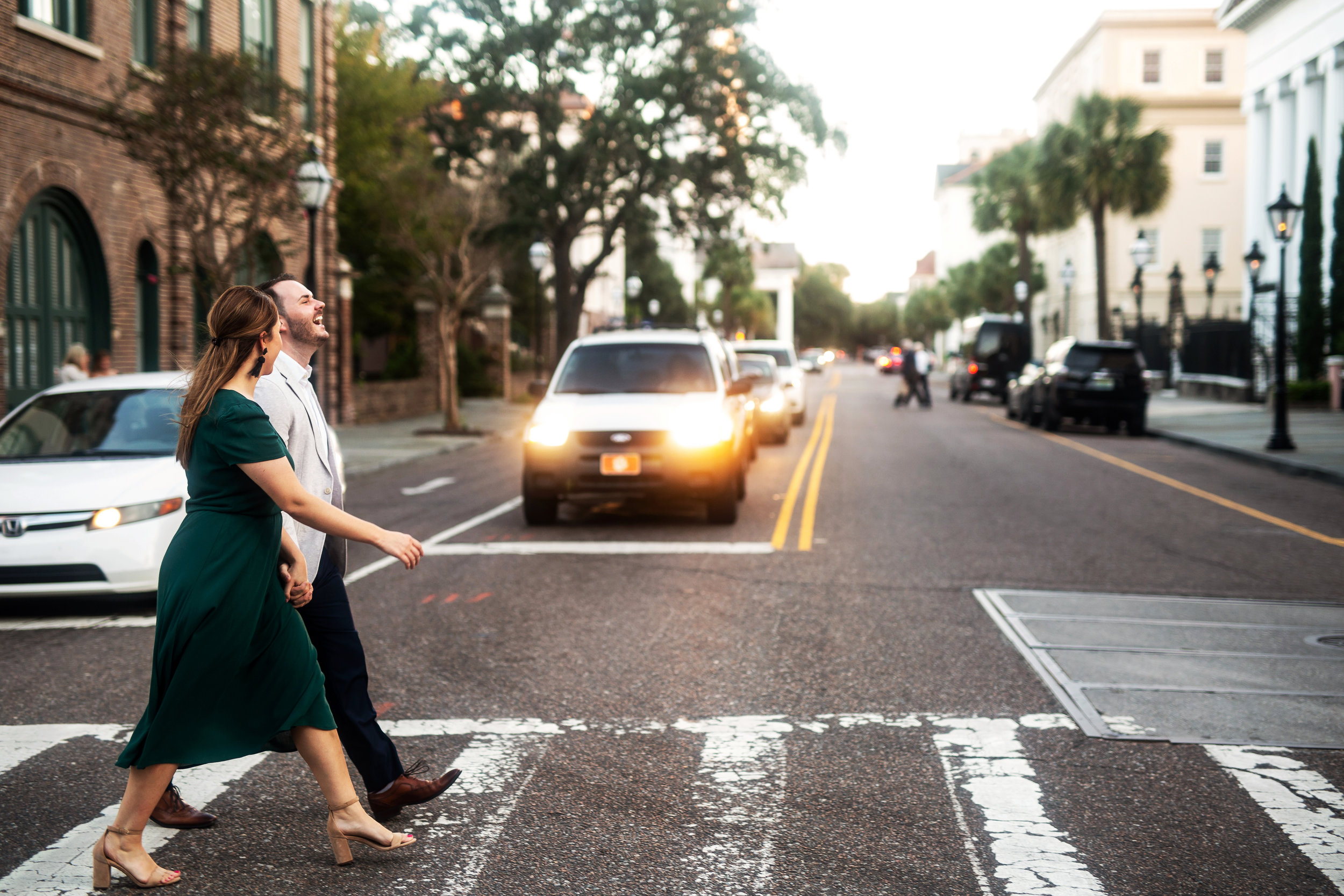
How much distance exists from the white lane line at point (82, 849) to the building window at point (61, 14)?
50.1ft

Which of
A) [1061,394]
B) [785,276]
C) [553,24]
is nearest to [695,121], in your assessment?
[553,24]

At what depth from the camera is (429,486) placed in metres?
17.0

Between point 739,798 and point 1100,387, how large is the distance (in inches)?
915

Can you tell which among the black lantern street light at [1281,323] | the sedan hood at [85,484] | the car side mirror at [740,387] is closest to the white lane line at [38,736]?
the sedan hood at [85,484]

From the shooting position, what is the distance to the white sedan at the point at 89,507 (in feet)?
26.0

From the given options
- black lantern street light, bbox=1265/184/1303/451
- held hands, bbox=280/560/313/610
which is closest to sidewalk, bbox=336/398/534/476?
black lantern street light, bbox=1265/184/1303/451

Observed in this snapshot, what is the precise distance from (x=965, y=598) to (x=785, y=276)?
13682 cm

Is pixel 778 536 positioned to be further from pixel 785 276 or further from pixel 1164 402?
pixel 785 276

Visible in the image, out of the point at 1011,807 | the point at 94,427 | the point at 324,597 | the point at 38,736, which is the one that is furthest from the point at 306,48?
the point at 1011,807

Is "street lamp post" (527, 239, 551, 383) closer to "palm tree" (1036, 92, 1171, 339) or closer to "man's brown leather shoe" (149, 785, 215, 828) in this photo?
"palm tree" (1036, 92, 1171, 339)

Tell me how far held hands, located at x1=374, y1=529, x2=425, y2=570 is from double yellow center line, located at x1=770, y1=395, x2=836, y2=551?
723 cm

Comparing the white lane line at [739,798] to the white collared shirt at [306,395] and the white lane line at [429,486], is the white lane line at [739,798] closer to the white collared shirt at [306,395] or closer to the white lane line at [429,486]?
the white collared shirt at [306,395]

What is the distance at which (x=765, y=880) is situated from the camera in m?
4.05

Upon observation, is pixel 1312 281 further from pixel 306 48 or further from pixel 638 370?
pixel 638 370
